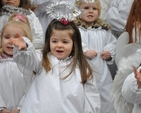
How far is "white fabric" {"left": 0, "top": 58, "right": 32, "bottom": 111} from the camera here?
3.54 meters

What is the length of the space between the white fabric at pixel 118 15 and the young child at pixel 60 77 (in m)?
1.29

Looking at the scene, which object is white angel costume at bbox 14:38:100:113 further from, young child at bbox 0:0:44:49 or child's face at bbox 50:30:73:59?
young child at bbox 0:0:44:49

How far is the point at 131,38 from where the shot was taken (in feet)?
10.1

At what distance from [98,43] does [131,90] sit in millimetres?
1819

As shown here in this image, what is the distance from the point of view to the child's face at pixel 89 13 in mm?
4367

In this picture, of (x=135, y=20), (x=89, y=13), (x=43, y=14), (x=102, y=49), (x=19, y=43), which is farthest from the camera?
(x=43, y=14)

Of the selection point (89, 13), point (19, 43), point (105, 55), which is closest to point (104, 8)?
point (89, 13)

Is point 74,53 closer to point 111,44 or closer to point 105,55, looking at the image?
point 105,55

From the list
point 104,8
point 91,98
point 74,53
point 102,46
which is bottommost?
point 91,98

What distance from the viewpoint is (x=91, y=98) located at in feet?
10.9

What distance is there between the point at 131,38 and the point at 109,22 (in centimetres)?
164

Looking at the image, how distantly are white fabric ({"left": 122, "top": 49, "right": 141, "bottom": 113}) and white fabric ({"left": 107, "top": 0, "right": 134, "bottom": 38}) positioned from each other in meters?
2.03

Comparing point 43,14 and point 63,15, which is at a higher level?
point 63,15

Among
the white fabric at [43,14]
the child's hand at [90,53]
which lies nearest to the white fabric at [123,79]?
the child's hand at [90,53]
